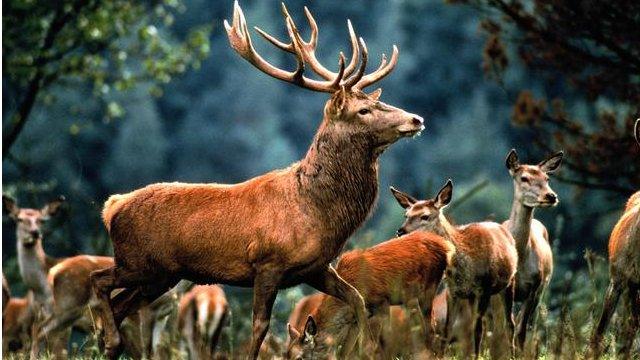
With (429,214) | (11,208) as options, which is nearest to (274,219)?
(429,214)

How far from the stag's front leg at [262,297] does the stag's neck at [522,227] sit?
2.97 meters

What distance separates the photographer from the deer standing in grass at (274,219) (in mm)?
6367

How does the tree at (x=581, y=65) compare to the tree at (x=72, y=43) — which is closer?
the tree at (x=581, y=65)

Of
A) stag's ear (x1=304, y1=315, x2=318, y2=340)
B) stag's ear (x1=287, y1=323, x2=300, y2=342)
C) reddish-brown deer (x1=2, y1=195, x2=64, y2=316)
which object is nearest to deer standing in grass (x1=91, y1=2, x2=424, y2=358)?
stag's ear (x1=304, y1=315, x2=318, y2=340)

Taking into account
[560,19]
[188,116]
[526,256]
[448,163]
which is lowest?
[448,163]

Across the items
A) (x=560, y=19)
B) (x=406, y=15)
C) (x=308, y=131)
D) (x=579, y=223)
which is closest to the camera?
(x=560, y=19)

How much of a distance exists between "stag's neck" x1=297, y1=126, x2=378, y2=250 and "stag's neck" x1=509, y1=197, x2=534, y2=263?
2561 millimetres

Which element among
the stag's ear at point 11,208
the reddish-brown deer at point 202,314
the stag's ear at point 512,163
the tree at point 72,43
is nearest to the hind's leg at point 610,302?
the stag's ear at point 512,163

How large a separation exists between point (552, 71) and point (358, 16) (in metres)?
32.7

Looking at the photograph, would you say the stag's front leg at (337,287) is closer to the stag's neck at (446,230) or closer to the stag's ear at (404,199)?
the stag's neck at (446,230)

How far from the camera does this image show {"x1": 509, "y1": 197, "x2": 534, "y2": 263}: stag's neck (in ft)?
29.0

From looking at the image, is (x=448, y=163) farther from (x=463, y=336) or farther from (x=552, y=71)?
(x=463, y=336)

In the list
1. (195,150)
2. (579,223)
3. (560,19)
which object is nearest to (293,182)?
(560,19)

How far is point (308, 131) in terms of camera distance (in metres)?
39.4
